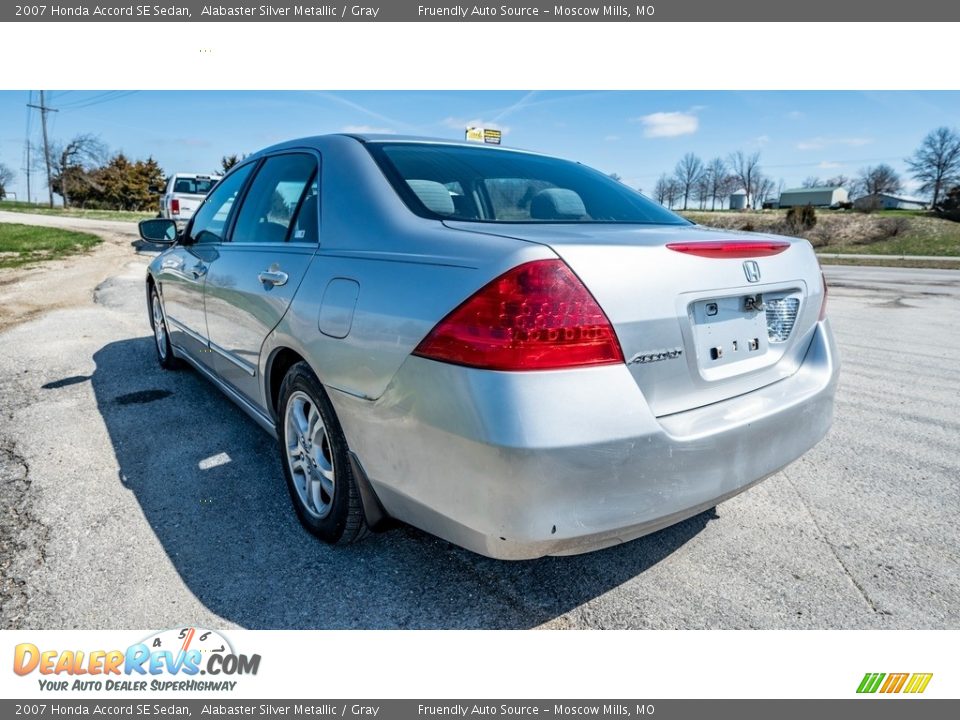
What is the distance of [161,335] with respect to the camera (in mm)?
4934

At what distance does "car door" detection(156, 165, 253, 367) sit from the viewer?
3490 mm

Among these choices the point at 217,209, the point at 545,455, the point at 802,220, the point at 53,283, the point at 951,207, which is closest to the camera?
the point at 545,455

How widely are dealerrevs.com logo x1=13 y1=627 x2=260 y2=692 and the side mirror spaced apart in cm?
315

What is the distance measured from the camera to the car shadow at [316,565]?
204 centimetres

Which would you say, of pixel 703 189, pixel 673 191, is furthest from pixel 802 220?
pixel 703 189

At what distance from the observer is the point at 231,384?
3.28 m

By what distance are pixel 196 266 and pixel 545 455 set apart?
2897mm

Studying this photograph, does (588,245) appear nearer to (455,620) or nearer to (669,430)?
(669,430)

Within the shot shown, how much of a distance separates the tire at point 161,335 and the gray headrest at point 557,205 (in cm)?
345

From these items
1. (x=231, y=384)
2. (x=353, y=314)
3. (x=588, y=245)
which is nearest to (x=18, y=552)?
(x=231, y=384)

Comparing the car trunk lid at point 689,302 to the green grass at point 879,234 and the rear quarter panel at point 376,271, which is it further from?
the green grass at point 879,234

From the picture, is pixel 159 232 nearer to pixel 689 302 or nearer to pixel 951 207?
pixel 689 302

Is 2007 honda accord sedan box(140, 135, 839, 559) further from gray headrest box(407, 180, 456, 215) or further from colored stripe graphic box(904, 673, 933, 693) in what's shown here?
colored stripe graphic box(904, 673, 933, 693)

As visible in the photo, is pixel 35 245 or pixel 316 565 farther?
pixel 35 245
